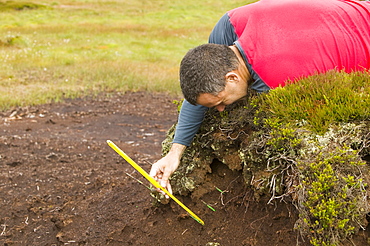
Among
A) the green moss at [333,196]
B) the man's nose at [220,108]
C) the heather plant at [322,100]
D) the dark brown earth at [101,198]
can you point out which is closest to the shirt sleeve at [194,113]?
the man's nose at [220,108]

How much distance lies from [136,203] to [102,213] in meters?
0.40

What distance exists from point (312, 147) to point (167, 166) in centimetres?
132

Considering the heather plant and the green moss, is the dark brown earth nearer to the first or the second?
the green moss

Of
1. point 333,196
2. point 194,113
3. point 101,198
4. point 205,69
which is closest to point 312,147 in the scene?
point 333,196

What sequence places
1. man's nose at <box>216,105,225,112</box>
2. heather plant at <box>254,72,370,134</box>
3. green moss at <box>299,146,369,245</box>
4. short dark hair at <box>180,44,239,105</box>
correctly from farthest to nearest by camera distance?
man's nose at <box>216,105,225,112</box> < short dark hair at <box>180,44,239,105</box> < heather plant at <box>254,72,370,134</box> < green moss at <box>299,146,369,245</box>

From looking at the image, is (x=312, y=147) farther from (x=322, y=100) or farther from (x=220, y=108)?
(x=220, y=108)

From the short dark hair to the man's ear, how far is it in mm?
27

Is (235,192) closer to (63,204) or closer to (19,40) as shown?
(63,204)

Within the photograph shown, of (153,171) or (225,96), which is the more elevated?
(225,96)

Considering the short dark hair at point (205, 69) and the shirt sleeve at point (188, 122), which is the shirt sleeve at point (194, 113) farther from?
the short dark hair at point (205, 69)

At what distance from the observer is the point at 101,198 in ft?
15.9

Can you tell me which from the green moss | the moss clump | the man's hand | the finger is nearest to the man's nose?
the moss clump

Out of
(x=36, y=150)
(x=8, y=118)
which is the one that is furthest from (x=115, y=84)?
(x=36, y=150)

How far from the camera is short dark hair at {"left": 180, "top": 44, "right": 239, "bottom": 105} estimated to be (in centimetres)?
287
